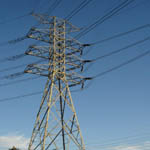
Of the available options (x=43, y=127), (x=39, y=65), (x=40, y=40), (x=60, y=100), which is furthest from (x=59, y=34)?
(x=43, y=127)

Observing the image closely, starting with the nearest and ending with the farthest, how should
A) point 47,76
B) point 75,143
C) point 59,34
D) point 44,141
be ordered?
point 44,141, point 75,143, point 47,76, point 59,34

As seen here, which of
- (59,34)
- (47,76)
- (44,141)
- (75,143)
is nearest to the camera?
(44,141)

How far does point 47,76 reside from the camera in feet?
82.3

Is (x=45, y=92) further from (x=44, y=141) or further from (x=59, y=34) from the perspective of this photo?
(x=59, y=34)

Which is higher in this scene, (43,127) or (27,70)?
(27,70)

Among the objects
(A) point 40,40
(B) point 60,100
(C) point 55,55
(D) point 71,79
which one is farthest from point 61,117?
(A) point 40,40

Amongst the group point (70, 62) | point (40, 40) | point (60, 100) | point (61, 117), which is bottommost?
point (61, 117)

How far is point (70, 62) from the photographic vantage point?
26.3m

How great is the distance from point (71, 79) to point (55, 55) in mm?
2653

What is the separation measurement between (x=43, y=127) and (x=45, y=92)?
3.31 m

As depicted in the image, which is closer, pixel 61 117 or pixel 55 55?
pixel 61 117

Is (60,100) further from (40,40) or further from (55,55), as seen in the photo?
(40,40)

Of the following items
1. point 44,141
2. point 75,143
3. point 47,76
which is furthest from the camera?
point 47,76

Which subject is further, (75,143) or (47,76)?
(47,76)
